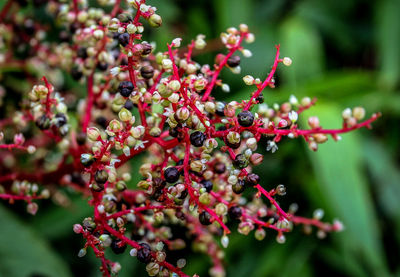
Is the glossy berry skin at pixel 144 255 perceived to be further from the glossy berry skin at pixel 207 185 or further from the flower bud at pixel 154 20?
the flower bud at pixel 154 20

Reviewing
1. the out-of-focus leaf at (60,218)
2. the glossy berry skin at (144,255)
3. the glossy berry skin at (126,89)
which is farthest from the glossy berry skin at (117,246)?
the out-of-focus leaf at (60,218)

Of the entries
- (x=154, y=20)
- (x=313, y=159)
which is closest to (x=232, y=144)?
(x=154, y=20)

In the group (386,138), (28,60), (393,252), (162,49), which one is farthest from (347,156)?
(28,60)

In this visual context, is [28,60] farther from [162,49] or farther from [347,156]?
[347,156]

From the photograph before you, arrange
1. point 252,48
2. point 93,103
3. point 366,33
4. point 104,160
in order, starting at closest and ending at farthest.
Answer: point 104,160 < point 93,103 < point 252,48 < point 366,33

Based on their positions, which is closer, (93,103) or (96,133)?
(96,133)

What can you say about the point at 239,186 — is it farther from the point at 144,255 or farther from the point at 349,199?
the point at 349,199

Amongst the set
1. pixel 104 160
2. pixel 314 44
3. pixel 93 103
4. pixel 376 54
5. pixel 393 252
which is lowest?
pixel 393 252
